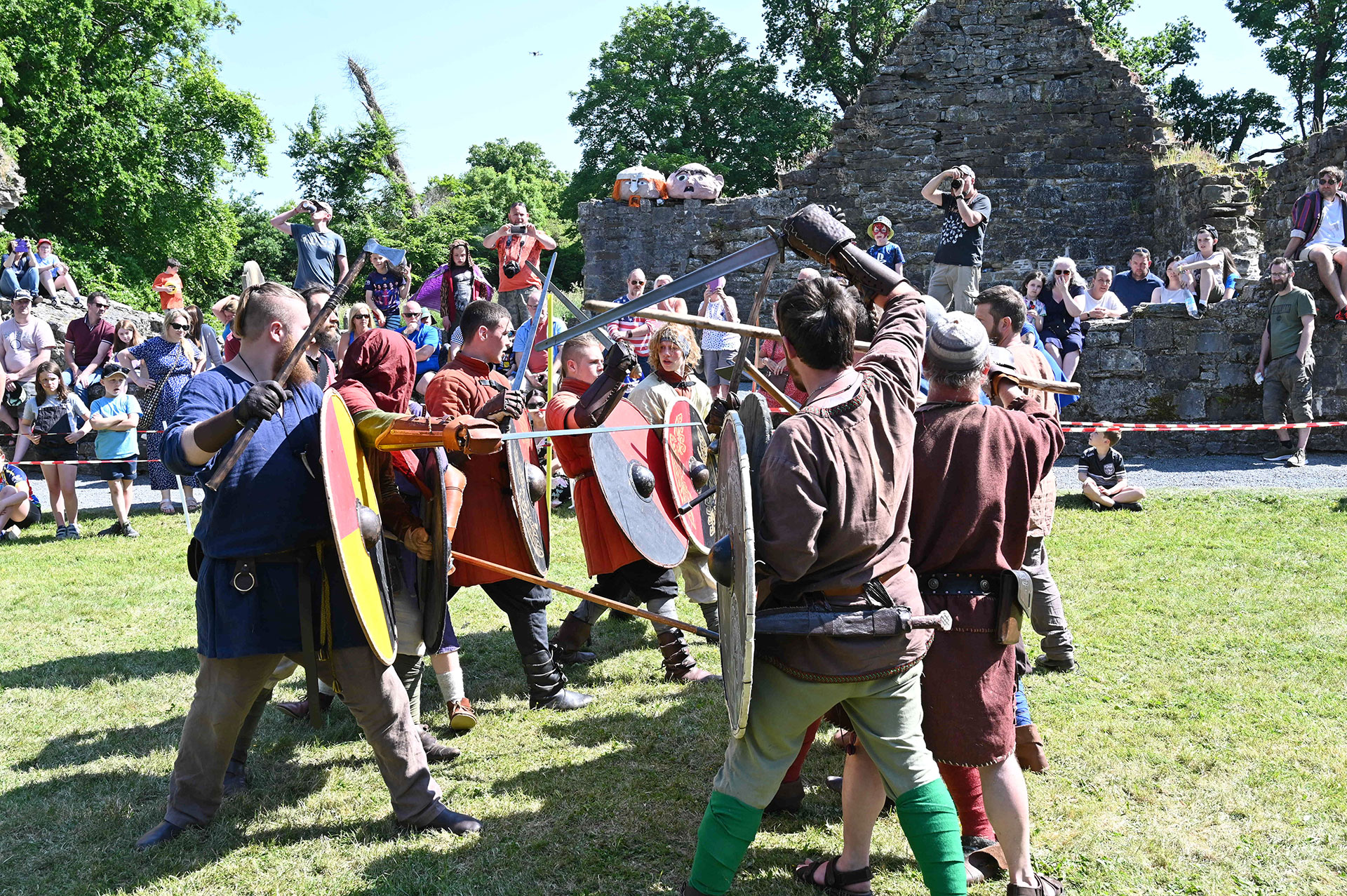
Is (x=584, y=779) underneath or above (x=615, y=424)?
underneath

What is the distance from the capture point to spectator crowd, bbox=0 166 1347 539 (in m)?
9.05

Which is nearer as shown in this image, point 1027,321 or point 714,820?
point 714,820

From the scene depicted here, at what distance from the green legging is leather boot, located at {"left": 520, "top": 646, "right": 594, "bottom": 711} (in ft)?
6.65

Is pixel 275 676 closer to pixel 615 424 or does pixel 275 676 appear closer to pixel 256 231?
pixel 615 424

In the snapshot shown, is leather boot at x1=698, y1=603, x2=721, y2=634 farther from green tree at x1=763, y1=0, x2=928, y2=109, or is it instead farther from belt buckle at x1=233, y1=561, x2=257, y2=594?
green tree at x1=763, y1=0, x2=928, y2=109

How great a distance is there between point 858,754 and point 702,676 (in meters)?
1.92

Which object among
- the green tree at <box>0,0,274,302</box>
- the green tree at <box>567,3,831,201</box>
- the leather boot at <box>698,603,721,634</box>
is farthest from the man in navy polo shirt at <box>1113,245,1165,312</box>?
the green tree at <box>0,0,274,302</box>

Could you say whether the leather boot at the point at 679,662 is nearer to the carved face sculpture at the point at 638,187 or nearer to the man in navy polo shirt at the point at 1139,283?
the man in navy polo shirt at the point at 1139,283

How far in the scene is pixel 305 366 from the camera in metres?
3.39

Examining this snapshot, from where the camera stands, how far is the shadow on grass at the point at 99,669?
16.5ft

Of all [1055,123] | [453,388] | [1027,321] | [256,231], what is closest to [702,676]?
[453,388]

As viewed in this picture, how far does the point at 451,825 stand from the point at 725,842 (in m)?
1.20

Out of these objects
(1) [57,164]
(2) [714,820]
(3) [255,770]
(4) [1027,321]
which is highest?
(1) [57,164]

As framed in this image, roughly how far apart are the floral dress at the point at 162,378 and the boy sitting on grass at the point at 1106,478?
7.65 m
